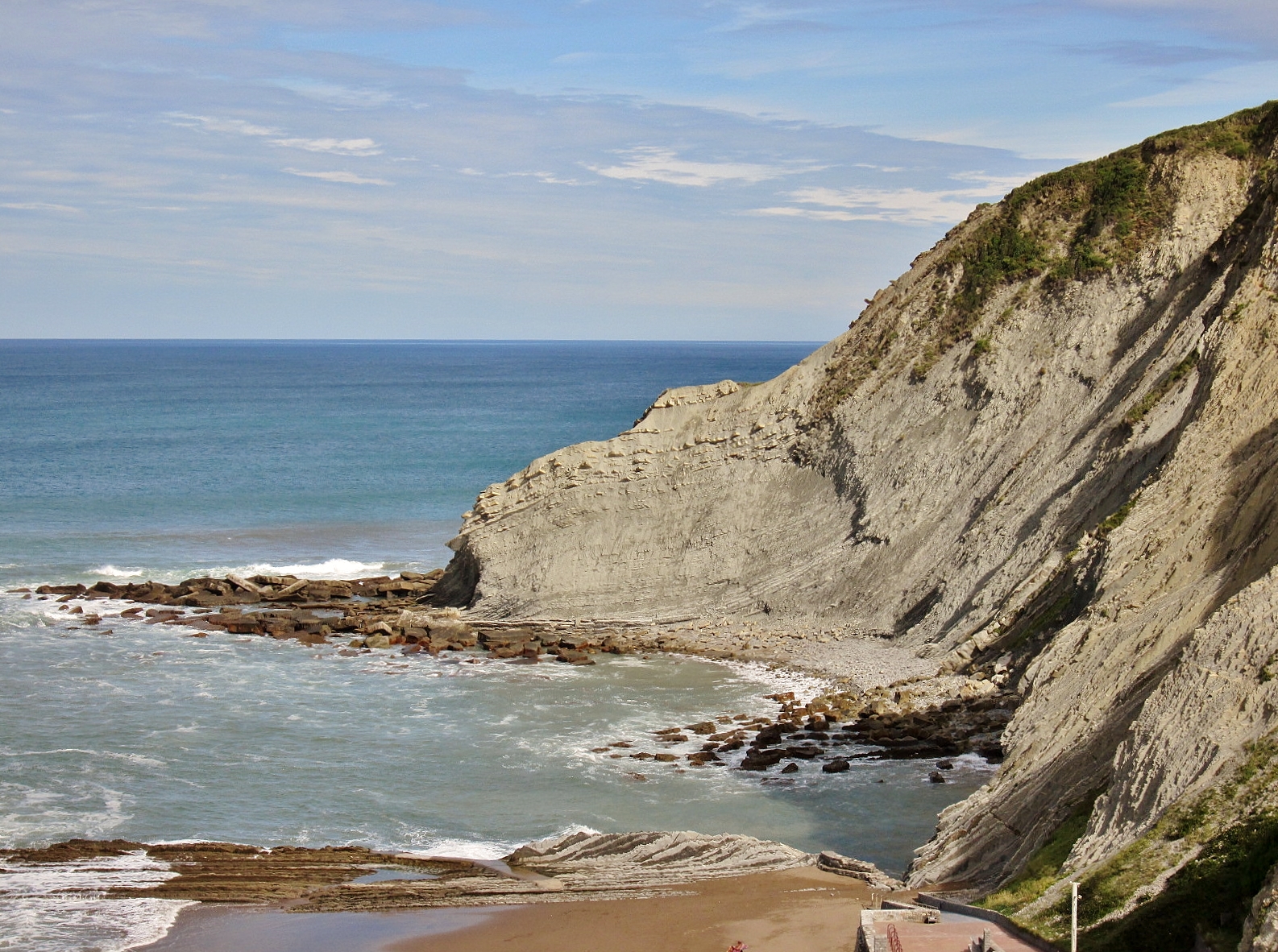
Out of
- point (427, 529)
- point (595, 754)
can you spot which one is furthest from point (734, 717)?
point (427, 529)

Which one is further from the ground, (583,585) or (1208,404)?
(1208,404)

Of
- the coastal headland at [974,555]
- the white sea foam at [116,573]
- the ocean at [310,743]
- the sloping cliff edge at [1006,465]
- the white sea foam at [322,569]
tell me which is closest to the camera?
the coastal headland at [974,555]

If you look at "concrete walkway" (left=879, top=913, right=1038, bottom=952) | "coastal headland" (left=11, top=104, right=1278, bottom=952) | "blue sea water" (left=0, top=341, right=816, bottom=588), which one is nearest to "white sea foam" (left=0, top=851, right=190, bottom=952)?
"coastal headland" (left=11, top=104, right=1278, bottom=952)

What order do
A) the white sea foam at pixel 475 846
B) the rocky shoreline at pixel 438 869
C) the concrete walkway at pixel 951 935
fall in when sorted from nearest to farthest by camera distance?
the concrete walkway at pixel 951 935 < the rocky shoreline at pixel 438 869 < the white sea foam at pixel 475 846

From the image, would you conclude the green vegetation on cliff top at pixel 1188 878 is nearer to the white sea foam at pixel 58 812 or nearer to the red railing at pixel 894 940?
the red railing at pixel 894 940

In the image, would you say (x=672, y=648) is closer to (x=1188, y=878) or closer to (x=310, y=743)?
(x=310, y=743)

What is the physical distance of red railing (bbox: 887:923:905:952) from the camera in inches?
624

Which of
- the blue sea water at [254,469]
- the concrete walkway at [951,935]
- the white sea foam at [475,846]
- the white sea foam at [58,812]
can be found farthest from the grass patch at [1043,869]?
the blue sea water at [254,469]

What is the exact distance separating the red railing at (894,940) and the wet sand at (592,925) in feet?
7.60

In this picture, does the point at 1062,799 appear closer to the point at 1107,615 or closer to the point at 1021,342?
the point at 1107,615

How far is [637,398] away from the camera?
148 metres

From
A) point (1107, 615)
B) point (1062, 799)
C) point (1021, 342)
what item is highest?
point (1021, 342)

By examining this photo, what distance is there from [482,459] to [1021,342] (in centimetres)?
5366

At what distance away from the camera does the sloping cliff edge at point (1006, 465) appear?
2622 centimetres
